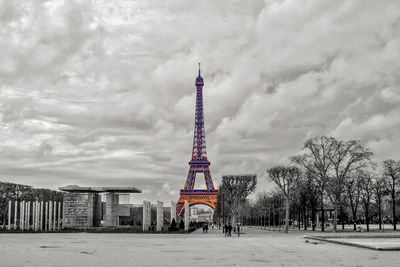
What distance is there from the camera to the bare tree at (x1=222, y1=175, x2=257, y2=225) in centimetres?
7356

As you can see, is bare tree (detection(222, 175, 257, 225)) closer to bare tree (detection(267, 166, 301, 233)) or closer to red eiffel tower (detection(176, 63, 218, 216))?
bare tree (detection(267, 166, 301, 233))

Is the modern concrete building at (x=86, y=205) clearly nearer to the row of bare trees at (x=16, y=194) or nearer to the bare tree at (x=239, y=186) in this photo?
the row of bare trees at (x=16, y=194)

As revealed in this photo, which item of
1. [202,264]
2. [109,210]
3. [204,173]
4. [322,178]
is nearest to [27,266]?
[202,264]

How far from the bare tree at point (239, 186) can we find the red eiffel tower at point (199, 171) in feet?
91.1

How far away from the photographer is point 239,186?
7412 centimetres

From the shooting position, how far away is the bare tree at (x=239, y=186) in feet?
241

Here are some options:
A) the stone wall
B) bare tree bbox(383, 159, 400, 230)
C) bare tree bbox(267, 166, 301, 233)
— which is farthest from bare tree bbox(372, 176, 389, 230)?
the stone wall

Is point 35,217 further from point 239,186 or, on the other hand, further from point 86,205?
point 239,186

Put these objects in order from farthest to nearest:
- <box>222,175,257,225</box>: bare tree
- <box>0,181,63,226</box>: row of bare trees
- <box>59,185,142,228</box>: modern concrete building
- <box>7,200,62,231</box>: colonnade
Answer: <box>0,181,63,226</box>: row of bare trees, <box>222,175,257,225</box>: bare tree, <box>59,185,142,228</box>: modern concrete building, <box>7,200,62,231</box>: colonnade

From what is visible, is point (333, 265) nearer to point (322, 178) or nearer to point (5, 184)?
point (322, 178)

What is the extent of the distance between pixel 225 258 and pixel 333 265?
513 centimetres

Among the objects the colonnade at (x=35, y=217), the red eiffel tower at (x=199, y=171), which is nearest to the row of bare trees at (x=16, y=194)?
the colonnade at (x=35, y=217)

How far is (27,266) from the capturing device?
18.2m

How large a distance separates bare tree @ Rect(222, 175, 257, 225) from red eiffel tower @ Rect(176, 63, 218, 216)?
2776cm
